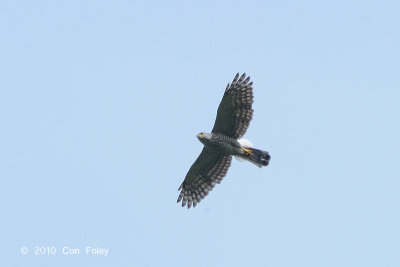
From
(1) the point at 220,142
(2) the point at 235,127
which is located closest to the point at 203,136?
(1) the point at 220,142

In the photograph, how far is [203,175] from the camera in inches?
1029

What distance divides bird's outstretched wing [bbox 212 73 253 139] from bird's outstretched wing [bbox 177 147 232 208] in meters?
1.16

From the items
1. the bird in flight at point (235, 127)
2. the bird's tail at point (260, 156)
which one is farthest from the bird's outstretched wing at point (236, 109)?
the bird's tail at point (260, 156)

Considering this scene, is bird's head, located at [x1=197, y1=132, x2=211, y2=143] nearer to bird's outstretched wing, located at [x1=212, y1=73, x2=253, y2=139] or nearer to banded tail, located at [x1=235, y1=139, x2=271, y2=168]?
bird's outstretched wing, located at [x1=212, y1=73, x2=253, y2=139]

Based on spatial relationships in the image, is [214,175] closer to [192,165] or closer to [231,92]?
[192,165]

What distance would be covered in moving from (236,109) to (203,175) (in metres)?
Answer: 3.00

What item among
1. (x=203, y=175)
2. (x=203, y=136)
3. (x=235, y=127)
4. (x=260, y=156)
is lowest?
(x=203, y=175)

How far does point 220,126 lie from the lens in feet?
80.5

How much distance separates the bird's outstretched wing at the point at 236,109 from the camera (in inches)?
953

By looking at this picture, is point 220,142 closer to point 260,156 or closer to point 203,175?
point 260,156

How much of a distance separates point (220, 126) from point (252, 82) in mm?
1687

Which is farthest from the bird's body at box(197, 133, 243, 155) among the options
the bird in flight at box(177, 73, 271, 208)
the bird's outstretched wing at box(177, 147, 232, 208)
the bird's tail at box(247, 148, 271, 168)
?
the bird's outstretched wing at box(177, 147, 232, 208)

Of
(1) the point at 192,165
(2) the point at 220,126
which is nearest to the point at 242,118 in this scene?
(2) the point at 220,126

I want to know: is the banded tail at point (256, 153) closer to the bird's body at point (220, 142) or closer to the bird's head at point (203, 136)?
the bird's body at point (220, 142)
